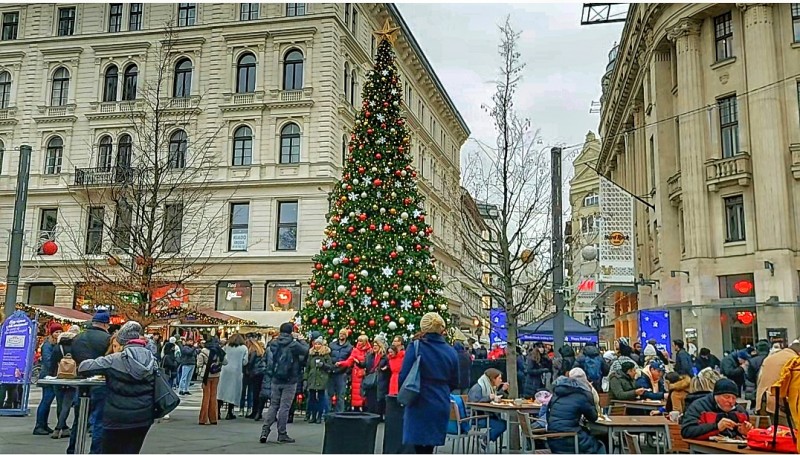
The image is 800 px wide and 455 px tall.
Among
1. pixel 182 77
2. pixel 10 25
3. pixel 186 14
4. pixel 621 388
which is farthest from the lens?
pixel 10 25

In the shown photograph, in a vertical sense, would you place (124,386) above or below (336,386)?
above

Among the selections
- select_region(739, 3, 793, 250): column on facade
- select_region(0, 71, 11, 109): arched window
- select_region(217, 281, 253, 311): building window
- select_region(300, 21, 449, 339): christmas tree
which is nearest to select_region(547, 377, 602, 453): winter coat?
select_region(300, 21, 449, 339): christmas tree

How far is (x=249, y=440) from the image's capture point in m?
12.4

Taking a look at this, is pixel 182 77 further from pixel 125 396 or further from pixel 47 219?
pixel 125 396

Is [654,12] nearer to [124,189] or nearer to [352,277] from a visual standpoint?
[352,277]

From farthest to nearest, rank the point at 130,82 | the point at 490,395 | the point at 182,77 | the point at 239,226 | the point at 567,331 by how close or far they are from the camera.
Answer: the point at 130,82
the point at 182,77
the point at 239,226
the point at 567,331
the point at 490,395

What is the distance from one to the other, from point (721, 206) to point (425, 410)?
23.3 meters

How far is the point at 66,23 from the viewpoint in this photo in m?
39.8

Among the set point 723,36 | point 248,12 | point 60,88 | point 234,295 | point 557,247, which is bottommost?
point 557,247

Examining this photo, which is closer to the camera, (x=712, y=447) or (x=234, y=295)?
(x=712, y=447)

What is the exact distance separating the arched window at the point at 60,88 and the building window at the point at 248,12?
10.6 metres

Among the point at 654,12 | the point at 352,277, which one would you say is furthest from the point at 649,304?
the point at 352,277

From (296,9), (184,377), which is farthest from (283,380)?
(296,9)

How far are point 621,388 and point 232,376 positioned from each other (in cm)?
827
